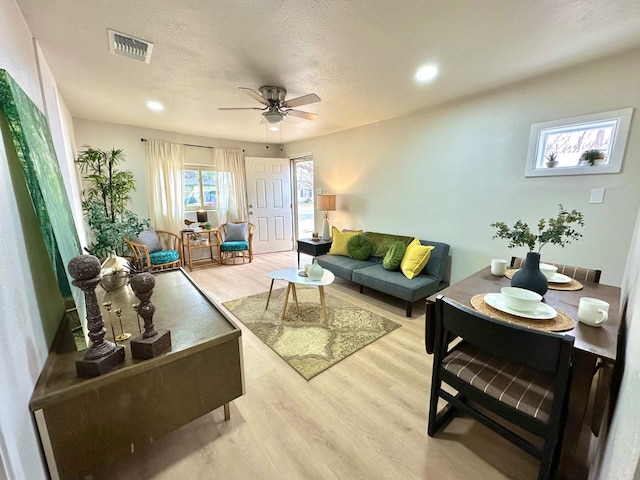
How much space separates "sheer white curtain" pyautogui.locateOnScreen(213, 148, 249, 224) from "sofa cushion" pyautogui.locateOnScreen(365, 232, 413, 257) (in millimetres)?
2998

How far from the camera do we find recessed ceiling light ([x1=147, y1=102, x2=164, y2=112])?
10.2 feet

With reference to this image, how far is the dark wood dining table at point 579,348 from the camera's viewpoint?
39.7 inches

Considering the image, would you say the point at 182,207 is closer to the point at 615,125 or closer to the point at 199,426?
the point at 199,426

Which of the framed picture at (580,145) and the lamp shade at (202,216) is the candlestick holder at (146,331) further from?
the lamp shade at (202,216)

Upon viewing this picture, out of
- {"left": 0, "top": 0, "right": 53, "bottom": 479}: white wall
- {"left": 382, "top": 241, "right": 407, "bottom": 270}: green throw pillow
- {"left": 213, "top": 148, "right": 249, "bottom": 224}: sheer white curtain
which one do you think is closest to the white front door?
{"left": 213, "top": 148, "right": 249, "bottom": 224}: sheer white curtain

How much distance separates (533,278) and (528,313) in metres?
0.35

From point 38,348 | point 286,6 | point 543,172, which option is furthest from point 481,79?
point 38,348

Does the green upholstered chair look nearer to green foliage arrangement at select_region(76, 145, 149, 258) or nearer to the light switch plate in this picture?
green foliage arrangement at select_region(76, 145, 149, 258)

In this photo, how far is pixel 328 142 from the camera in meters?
4.76

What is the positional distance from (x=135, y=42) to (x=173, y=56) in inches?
10.0

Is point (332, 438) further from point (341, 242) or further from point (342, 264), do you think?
point (341, 242)

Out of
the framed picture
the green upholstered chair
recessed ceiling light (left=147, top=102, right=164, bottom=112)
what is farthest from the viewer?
the green upholstered chair

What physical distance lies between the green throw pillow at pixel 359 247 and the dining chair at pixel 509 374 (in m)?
2.30

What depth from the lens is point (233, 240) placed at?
5.10 metres
